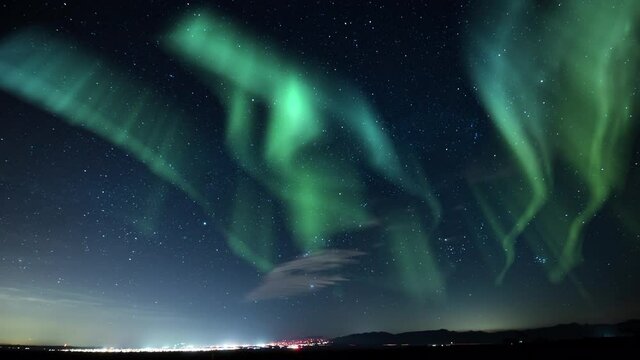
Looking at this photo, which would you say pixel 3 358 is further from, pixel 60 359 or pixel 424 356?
pixel 424 356

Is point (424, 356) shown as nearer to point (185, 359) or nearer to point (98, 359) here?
point (185, 359)

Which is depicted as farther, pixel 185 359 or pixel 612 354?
pixel 185 359

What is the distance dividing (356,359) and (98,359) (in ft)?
44.6

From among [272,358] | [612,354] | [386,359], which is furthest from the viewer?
[272,358]

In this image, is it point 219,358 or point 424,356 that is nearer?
point 424,356

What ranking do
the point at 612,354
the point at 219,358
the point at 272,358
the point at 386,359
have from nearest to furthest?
the point at 612,354 → the point at 386,359 → the point at 272,358 → the point at 219,358

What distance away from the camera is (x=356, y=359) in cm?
1814

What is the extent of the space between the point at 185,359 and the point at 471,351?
15702mm

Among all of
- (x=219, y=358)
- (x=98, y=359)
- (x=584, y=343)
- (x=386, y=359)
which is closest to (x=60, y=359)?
(x=98, y=359)

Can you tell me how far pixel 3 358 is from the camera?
19719 millimetres

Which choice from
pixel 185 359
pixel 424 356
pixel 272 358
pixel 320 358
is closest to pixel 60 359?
pixel 185 359

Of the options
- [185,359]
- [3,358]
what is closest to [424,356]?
[185,359]

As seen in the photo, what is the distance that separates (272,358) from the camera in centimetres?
1928

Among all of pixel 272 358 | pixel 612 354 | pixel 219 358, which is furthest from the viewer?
pixel 219 358
